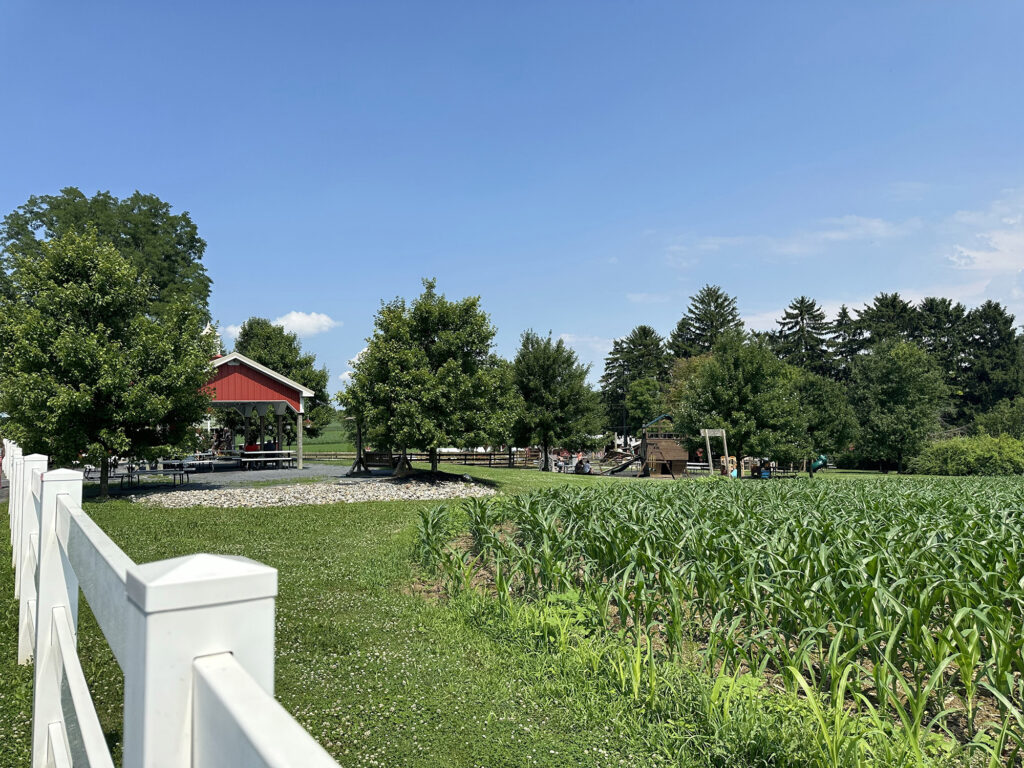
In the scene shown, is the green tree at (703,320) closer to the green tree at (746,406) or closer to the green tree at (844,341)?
the green tree at (844,341)

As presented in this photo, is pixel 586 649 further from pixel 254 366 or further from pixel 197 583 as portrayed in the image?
pixel 254 366

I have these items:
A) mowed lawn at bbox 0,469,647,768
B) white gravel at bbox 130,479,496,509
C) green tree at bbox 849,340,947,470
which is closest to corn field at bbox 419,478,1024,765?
mowed lawn at bbox 0,469,647,768

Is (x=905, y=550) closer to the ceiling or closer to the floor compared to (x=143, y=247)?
closer to the floor

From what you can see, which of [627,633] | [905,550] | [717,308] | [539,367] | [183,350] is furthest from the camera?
[717,308]

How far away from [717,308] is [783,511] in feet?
220

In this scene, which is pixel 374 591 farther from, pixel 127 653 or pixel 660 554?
pixel 127 653

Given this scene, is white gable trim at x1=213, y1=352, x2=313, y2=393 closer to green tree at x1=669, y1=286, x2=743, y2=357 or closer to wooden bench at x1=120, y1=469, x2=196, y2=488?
wooden bench at x1=120, y1=469, x2=196, y2=488

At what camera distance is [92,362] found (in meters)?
13.5

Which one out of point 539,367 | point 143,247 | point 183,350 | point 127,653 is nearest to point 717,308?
point 539,367

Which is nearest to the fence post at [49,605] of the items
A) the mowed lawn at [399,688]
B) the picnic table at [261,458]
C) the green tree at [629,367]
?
the mowed lawn at [399,688]

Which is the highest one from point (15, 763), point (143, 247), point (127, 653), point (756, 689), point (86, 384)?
point (143, 247)

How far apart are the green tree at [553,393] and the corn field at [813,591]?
23664 millimetres

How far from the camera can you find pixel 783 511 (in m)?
7.31

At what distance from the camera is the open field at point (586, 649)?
3.28 meters
